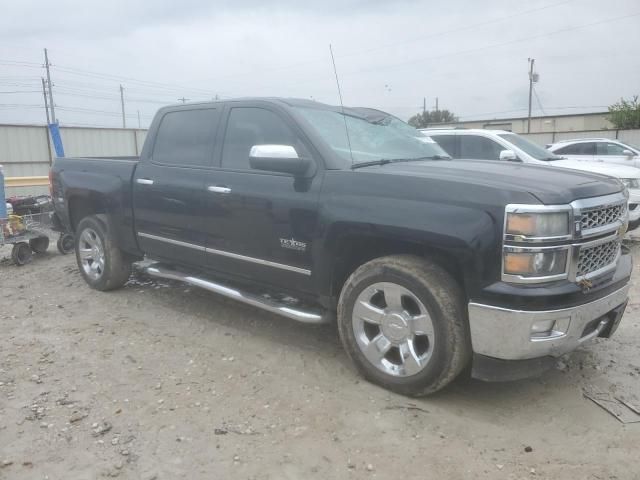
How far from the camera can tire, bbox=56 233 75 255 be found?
7797 millimetres

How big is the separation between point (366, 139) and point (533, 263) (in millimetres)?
1755

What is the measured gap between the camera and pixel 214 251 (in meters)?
4.37

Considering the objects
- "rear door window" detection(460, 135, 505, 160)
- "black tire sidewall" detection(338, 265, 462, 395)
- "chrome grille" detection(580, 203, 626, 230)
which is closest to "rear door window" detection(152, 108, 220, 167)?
"black tire sidewall" detection(338, 265, 462, 395)

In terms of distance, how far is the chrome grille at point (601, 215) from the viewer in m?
3.02

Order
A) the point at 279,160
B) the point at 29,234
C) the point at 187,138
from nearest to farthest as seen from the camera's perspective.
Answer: the point at 279,160 → the point at 187,138 → the point at 29,234

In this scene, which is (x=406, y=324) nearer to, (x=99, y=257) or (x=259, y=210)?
(x=259, y=210)

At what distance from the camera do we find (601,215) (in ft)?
10.4

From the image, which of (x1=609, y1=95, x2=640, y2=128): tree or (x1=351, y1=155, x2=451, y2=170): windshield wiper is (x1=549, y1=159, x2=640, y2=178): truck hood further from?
(x1=609, y1=95, x2=640, y2=128): tree

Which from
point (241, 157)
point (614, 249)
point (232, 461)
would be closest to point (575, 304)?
point (614, 249)

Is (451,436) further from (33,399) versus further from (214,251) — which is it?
(33,399)

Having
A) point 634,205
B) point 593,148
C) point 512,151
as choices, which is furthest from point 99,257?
point 593,148

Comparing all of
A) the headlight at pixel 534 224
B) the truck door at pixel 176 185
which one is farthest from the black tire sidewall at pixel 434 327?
the truck door at pixel 176 185

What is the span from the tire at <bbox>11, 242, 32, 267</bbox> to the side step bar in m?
3.23

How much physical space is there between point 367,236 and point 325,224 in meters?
0.30
